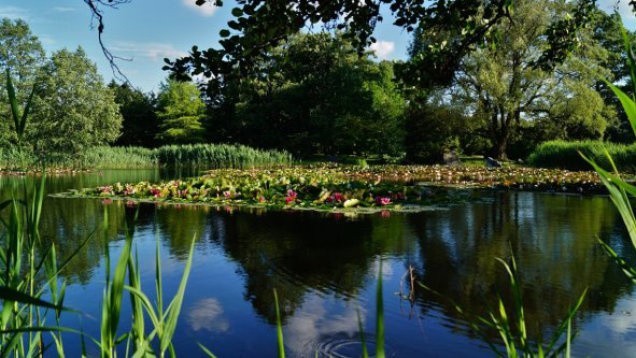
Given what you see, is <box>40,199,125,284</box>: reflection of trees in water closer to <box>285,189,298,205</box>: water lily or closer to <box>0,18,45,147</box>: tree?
<box>285,189,298,205</box>: water lily

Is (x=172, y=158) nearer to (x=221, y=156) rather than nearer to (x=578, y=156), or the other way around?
(x=221, y=156)

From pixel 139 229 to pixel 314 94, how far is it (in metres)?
29.3

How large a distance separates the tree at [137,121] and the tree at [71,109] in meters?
15.2

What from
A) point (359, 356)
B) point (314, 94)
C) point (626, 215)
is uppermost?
point (314, 94)

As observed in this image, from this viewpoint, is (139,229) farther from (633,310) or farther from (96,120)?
(96,120)

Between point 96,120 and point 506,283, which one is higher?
point 96,120

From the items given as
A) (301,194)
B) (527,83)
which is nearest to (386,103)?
(527,83)

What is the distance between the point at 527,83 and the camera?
26.0 meters

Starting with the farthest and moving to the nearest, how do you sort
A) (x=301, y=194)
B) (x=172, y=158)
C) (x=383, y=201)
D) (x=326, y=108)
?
A: (x=326, y=108)
(x=172, y=158)
(x=301, y=194)
(x=383, y=201)

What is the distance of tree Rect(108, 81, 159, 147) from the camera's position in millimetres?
45219

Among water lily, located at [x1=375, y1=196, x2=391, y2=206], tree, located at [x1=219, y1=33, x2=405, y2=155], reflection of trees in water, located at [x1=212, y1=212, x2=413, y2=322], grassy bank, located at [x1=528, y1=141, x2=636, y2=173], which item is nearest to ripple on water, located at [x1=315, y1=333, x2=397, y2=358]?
reflection of trees in water, located at [x1=212, y1=212, x2=413, y2=322]

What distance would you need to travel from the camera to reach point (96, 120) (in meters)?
29.3

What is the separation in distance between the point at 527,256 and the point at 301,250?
2.47 metres

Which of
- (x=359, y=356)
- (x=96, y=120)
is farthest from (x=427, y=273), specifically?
(x=96, y=120)
